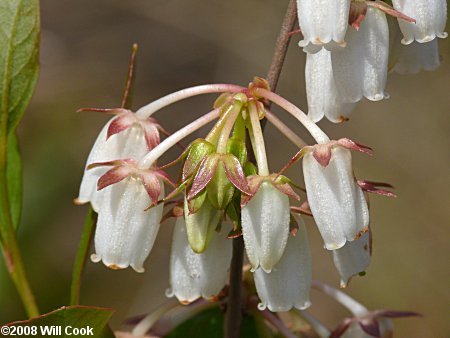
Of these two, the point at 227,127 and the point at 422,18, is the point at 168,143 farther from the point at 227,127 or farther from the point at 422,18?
the point at 422,18

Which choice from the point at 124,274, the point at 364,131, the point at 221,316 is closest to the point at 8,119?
the point at 221,316

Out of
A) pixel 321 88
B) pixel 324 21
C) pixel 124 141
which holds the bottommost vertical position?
pixel 124 141

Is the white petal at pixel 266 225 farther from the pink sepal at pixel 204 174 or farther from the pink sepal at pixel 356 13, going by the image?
the pink sepal at pixel 356 13

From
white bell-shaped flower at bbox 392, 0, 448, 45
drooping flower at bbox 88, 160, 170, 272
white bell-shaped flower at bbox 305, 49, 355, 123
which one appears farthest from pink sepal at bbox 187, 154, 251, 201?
white bell-shaped flower at bbox 392, 0, 448, 45

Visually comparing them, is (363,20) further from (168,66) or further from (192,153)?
(168,66)

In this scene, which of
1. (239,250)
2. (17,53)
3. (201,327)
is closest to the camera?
(239,250)

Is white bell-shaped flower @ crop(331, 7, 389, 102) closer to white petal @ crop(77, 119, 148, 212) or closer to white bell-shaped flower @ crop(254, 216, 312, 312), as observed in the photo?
white bell-shaped flower @ crop(254, 216, 312, 312)

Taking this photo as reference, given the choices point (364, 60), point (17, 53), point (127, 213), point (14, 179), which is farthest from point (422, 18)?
point (14, 179)
